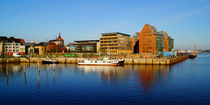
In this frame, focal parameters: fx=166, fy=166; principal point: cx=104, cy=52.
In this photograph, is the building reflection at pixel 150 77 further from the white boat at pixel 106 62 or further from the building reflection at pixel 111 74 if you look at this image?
the white boat at pixel 106 62

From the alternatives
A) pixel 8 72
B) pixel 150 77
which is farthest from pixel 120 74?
pixel 8 72

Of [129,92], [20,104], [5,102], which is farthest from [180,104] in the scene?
[5,102]

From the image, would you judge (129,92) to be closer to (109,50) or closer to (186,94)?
(186,94)

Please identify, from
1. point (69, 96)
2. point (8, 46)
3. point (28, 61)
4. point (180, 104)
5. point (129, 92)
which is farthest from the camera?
point (8, 46)

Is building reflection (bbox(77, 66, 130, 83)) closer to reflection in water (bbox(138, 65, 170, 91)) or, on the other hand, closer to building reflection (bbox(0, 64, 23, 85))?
reflection in water (bbox(138, 65, 170, 91))

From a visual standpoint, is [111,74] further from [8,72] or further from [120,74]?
[8,72]

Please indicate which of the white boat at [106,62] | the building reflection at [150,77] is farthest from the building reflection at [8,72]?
the building reflection at [150,77]

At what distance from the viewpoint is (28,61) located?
137 m

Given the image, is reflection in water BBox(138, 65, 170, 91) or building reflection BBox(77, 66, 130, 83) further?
building reflection BBox(77, 66, 130, 83)

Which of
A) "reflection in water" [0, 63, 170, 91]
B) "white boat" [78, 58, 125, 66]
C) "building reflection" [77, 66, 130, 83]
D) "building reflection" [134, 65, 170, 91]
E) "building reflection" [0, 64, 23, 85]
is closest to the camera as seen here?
"building reflection" [134, 65, 170, 91]

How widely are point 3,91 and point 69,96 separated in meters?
19.1

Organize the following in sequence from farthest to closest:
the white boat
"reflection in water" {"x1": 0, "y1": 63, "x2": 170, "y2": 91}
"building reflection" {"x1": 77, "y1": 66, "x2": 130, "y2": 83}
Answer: the white boat → "building reflection" {"x1": 77, "y1": 66, "x2": 130, "y2": 83} → "reflection in water" {"x1": 0, "y1": 63, "x2": 170, "y2": 91}

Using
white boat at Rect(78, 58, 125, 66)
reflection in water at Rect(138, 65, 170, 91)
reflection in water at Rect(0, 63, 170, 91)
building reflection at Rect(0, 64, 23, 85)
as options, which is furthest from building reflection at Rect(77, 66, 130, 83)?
building reflection at Rect(0, 64, 23, 85)

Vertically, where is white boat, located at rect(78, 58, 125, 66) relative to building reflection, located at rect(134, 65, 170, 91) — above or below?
above
